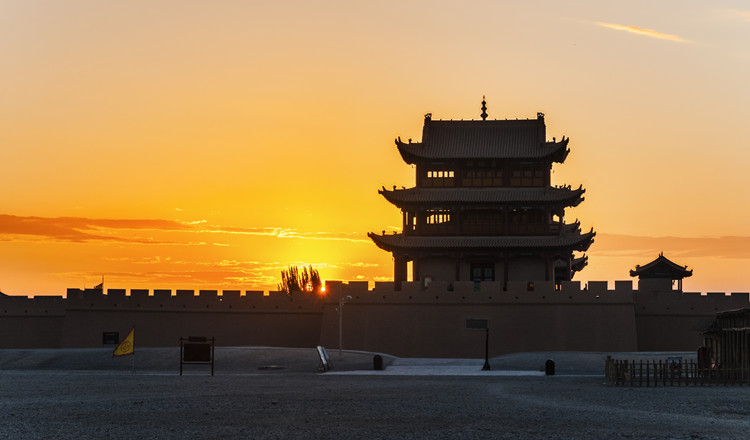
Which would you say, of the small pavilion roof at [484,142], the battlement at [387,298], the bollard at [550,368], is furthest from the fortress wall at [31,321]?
the bollard at [550,368]

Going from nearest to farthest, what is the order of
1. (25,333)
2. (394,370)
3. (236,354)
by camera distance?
(394,370)
(236,354)
(25,333)

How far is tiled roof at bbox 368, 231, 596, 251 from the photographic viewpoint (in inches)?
2474

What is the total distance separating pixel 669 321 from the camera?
59.2m

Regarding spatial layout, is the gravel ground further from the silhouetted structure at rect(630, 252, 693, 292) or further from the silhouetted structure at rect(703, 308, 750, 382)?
the silhouetted structure at rect(630, 252, 693, 292)

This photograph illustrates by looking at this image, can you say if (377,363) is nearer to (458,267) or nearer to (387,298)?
(387,298)

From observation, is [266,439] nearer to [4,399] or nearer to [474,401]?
[474,401]

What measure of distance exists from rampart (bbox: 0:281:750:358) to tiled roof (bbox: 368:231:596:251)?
3220 mm

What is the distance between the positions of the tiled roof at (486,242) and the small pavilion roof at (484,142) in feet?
17.6

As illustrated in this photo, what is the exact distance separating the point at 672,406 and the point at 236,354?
27123 millimetres

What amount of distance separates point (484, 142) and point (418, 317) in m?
13.9

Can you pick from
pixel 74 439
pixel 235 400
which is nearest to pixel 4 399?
pixel 235 400

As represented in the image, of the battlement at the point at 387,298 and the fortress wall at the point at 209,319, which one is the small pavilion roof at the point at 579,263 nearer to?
the battlement at the point at 387,298

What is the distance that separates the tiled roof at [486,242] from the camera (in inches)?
2474

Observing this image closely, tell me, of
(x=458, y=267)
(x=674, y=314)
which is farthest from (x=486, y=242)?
(x=674, y=314)
